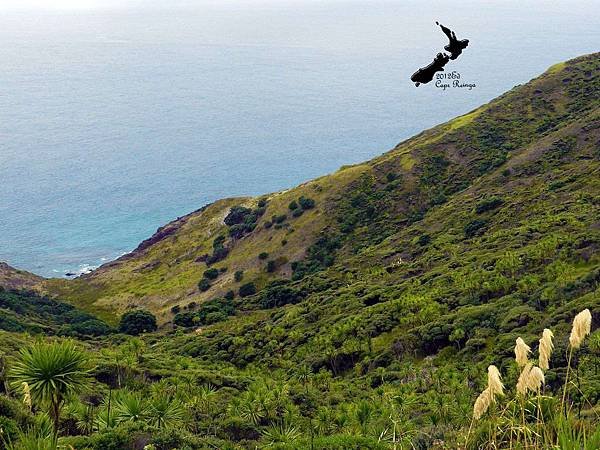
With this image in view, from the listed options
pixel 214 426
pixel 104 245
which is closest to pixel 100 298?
pixel 104 245

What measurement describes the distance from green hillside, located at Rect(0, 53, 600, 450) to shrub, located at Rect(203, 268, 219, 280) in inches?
14.3

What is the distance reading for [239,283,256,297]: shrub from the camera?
279 ft

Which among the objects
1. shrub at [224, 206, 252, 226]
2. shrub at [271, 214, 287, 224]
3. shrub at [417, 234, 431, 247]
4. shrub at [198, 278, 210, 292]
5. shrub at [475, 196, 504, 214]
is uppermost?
shrub at [224, 206, 252, 226]

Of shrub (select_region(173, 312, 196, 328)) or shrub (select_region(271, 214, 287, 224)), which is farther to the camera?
shrub (select_region(271, 214, 287, 224))

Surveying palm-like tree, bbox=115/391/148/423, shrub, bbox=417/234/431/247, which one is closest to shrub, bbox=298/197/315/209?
shrub, bbox=417/234/431/247

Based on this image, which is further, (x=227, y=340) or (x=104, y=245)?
(x=104, y=245)

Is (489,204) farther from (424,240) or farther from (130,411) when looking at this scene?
(130,411)

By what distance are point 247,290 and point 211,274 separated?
10866mm

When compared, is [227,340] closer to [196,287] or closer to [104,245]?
[196,287]

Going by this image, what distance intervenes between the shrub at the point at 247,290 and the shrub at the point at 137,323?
43.4ft

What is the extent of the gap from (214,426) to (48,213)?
466ft

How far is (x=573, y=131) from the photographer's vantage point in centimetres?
8569

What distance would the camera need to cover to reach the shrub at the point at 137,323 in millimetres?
79500

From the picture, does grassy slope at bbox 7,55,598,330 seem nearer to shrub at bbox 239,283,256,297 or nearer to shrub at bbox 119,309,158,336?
shrub at bbox 239,283,256,297
